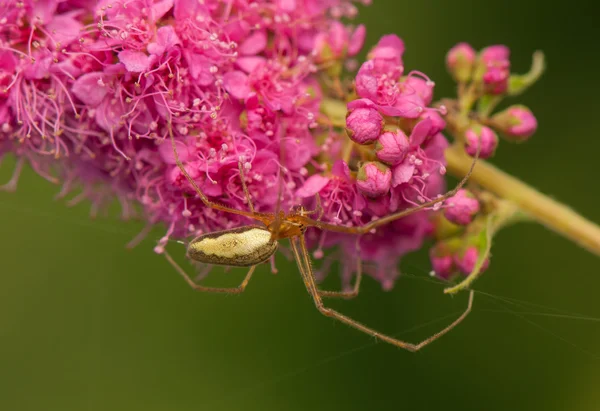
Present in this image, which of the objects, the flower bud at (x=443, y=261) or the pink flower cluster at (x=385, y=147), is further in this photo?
the flower bud at (x=443, y=261)

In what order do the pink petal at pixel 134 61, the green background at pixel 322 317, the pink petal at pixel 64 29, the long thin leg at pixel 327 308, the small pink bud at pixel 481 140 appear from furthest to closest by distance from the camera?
the green background at pixel 322 317, the long thin leg at pixel 327 308, the small pink bud at pixel 481 140, the pink petal at pixel 64 29, the pink petal at pixel 134 61

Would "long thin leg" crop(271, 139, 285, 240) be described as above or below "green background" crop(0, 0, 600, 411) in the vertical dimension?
above

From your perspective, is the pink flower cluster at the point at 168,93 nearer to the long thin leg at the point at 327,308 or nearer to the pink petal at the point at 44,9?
the pink petal at the point at 44,9

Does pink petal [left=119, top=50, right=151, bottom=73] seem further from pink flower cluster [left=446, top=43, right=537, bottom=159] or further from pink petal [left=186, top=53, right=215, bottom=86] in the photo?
pink flower cluster [left=446, top=43, right=537, bottom=159]

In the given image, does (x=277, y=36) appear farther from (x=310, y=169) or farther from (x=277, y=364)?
(x=277, y=364)

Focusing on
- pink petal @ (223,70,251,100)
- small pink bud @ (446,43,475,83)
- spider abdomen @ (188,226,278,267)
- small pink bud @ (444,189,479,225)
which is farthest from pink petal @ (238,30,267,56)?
small pink bud @ (444,189,479,225)

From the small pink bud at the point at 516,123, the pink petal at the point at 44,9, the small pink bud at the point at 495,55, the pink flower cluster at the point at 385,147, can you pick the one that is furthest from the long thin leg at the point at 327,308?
the pink petal at the point at 44,9

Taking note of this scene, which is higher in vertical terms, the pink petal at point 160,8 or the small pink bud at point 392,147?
the pink petal at point 160,8

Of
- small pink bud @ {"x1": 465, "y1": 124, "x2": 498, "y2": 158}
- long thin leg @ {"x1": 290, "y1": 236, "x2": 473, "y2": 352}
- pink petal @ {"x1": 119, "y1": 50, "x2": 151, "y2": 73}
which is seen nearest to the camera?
pink petal @ {"x1": 119, "y1": 50, "x2": 151, "y2": 73}
